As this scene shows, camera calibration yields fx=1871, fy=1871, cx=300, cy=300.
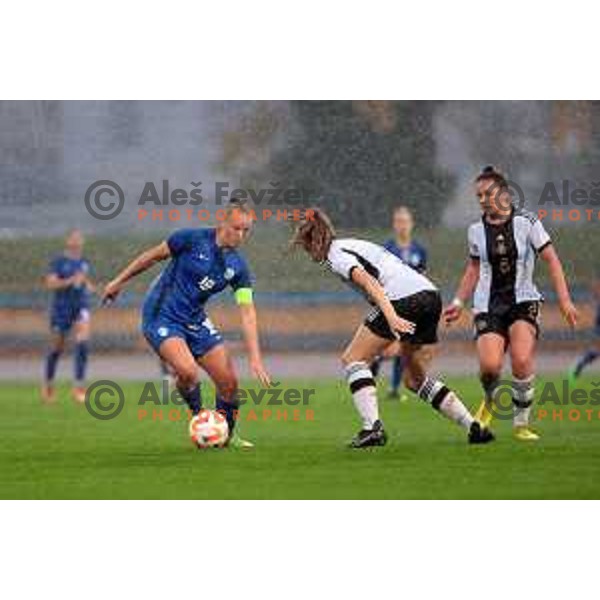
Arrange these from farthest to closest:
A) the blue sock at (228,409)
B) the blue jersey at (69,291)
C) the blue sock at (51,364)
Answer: the blue sock at (51,364)
the blue jersey at (69,291)
the blue sock at (228,409)

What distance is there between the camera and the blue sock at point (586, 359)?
13798mm

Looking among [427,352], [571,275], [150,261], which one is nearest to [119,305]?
[150,261]

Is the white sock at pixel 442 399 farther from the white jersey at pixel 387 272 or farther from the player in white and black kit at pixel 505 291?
the white jersey at pixel 387 272

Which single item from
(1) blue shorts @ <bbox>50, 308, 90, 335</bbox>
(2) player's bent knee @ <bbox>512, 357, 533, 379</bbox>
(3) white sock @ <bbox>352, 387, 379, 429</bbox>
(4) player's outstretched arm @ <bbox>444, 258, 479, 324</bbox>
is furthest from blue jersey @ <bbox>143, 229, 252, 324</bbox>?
(2) player's bent knee @ <bbox>512, 357, 533, 379</bbox>

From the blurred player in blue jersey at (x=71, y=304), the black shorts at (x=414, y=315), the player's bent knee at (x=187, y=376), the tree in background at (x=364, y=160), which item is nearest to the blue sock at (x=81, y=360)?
the blurred player in blue jersey at (x=71, y=304)

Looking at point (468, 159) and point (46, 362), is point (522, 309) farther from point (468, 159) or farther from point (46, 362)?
point (46, 362)

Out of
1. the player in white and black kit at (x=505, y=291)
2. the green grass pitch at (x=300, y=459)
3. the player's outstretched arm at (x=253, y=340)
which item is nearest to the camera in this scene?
the green grass pitch at (x=300, y=459)

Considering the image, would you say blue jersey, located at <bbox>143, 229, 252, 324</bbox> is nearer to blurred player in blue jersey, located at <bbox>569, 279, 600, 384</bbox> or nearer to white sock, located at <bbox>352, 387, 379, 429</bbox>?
white sock, located at <bbox>352, 387, 379, 429</bbox>

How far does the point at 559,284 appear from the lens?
39.3 ft

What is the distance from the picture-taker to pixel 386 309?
11.1m

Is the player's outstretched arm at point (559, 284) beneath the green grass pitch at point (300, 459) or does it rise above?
above

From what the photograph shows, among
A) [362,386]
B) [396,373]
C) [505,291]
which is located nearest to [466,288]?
[505,291]

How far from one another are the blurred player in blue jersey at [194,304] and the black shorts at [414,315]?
0.82 meters
